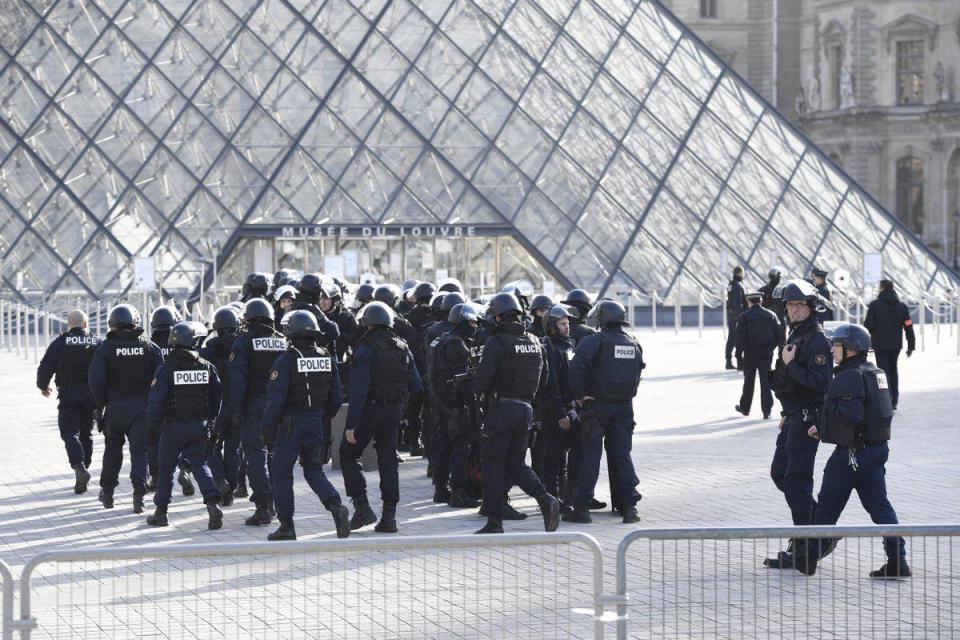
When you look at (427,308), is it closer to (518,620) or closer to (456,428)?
(456,428)

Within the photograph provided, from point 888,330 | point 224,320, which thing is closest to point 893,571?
point 224,320

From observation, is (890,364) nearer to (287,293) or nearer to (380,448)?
(287,293)

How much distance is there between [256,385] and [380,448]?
0.89m

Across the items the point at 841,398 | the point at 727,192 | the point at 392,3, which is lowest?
the point at 841,398

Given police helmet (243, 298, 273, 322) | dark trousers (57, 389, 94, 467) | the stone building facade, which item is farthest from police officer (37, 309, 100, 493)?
the stone building facade

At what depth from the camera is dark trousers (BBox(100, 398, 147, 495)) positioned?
37.1 feet

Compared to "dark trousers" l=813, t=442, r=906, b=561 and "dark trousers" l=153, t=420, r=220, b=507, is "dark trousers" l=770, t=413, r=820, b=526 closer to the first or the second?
"dark trousers" l=813, t=442, r=906, b=561

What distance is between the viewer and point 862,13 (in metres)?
56.7

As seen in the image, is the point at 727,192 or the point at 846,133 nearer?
the point at 727,192

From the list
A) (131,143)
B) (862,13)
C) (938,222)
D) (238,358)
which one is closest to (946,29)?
(862,13)

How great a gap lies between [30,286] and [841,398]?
23.6m

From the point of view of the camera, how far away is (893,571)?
7891 millimetres

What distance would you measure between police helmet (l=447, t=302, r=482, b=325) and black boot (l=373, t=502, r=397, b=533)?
1608 mm

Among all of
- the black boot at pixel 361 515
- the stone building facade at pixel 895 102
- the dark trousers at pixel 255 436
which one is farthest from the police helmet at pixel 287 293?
the stone building facade at pixel 895 102
